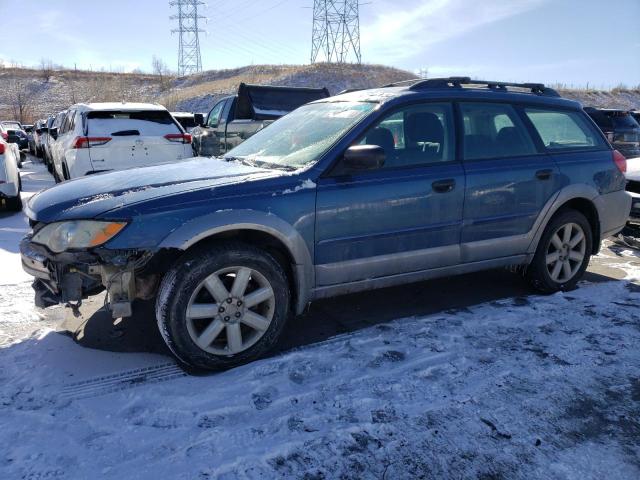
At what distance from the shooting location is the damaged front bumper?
9.51ft

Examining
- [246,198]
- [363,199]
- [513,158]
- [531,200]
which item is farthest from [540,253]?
[246,198]

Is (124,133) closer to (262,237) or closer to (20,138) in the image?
(262,237)

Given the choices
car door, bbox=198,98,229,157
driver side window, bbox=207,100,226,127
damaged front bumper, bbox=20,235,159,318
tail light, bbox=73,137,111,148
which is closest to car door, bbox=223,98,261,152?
car door, bbox=198,98,229,157

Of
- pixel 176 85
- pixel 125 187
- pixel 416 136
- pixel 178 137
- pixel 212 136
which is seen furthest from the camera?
pixel 176 85

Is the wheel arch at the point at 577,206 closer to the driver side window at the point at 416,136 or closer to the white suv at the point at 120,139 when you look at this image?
the driver side window at the point at 416,136

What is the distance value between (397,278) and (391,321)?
38 cm

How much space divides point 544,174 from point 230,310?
9.21 feet

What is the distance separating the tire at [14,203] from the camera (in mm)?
7676

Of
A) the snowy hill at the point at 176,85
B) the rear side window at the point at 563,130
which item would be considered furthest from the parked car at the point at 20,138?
the snowy hill at the point at 176,85

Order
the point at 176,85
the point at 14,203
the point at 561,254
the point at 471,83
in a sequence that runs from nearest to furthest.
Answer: the point at 471,83 → the point at 561,254 → the point at 14,203 → the point at 176,85

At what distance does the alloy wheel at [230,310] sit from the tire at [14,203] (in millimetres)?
6106

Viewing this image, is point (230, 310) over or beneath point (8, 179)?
beneath

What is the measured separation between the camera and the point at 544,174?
416cm

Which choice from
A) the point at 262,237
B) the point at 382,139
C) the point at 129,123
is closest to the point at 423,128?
the point at 382,139
